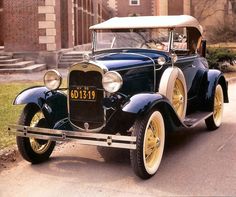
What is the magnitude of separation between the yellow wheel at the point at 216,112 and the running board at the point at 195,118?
39cm

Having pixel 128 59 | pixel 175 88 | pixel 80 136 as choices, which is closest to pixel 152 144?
pixel 80 136

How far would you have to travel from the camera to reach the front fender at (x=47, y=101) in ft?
20.3

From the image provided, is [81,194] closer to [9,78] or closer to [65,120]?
[65,120]

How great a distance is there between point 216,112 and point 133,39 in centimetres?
236

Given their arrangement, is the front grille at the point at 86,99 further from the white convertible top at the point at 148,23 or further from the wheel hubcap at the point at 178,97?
the white convertible top at the point at 148,23

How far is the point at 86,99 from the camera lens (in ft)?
19.6

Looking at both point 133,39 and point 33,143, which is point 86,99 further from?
point 133,39

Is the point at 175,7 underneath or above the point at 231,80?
above

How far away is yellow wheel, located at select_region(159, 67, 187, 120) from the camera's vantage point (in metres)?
6.41

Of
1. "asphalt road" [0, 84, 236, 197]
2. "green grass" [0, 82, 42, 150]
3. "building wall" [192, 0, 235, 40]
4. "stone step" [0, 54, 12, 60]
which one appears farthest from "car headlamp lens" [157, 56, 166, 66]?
"building wall" [192, 0, 235, 40]

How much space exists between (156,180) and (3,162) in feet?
7.24

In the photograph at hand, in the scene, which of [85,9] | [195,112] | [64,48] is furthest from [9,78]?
[85,9]

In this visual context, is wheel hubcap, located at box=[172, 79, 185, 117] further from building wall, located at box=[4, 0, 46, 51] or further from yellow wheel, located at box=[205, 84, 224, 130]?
building wall, located at box=[4, 0, 46, 51]

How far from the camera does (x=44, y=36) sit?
2088 centimetres
